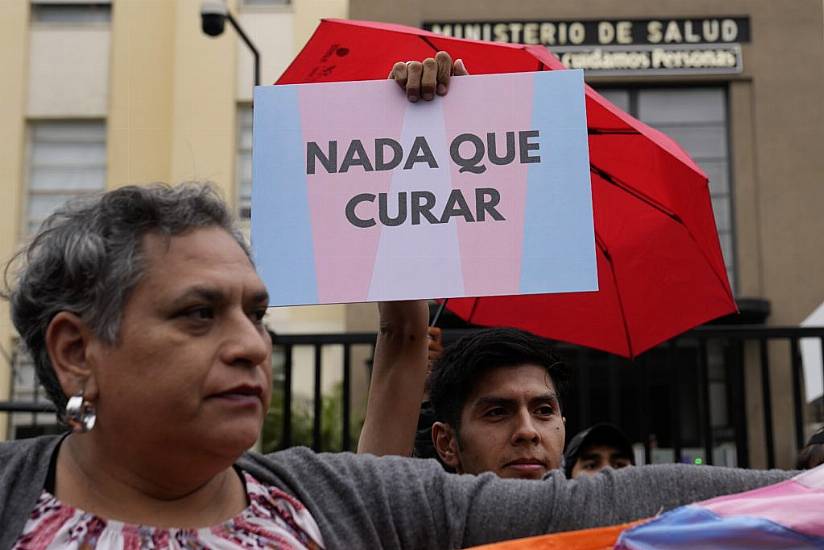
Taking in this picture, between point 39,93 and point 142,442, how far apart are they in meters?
17.6

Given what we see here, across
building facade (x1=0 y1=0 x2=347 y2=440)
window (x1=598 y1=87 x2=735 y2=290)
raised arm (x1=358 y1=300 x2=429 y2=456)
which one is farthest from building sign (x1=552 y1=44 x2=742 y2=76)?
raised arm (x1=358 y1=300 x2=429 y2=456)

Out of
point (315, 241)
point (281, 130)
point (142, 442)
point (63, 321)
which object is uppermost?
point (281, 130)

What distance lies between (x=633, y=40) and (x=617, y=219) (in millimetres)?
13919

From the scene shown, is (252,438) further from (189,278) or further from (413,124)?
(413,124)

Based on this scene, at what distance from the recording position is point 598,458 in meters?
5.08

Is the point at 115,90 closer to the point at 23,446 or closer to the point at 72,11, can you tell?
the point at 72,11

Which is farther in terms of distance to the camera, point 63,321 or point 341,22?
point 341,22

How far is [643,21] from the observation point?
16.9m

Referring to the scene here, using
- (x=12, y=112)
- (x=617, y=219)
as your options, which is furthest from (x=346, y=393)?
(x=12, y=112)

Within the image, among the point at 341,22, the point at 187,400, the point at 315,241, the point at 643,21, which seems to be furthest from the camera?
the point at 643,21

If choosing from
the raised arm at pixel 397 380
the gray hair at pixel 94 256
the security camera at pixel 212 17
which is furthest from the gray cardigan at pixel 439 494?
the security camera at pixel 212 17

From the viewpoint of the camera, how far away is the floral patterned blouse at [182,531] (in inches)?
69.7

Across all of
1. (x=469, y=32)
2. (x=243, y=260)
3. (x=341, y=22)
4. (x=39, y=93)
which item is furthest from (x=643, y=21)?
(x=243, y=260)

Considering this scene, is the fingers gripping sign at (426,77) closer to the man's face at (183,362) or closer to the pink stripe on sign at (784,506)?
the man's face at (183,362)
